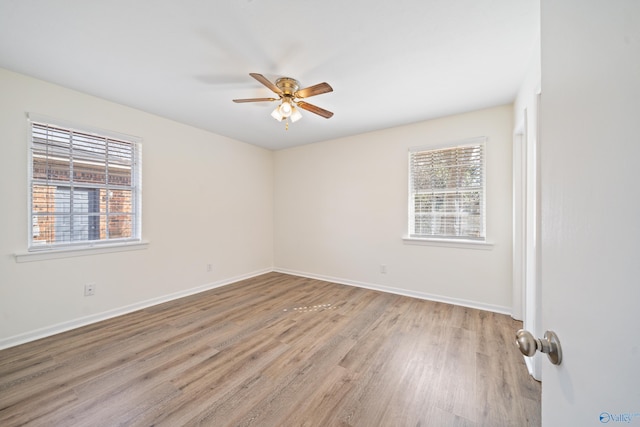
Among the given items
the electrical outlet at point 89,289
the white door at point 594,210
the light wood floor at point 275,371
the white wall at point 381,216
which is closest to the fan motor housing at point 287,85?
the white wall at point 381,216

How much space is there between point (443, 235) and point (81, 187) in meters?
4.39

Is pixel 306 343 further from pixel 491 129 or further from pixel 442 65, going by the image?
pixel 491 129

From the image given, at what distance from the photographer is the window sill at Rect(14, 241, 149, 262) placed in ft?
7.63

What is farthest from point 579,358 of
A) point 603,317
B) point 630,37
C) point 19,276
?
point 19,276

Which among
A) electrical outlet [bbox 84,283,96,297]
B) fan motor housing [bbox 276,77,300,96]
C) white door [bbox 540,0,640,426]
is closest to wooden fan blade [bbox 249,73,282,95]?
fan motor housing [bbox 276,77,300,96]

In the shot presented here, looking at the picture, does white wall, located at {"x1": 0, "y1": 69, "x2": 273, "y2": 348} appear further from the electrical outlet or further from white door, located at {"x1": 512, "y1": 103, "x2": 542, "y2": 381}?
white door, located at {"x1": 512, "y1": 103, "x2": 542, "y2": 381}

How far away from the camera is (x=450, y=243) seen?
10.7 feet

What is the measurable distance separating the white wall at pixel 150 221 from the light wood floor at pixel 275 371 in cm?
31

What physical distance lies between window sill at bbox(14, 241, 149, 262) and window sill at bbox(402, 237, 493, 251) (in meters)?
3.57

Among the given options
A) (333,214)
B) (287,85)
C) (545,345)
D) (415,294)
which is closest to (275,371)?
(545,345)

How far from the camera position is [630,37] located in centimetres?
35

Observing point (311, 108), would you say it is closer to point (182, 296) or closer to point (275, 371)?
point (275, 371)

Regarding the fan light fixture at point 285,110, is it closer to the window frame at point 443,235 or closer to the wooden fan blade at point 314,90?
the wooden fan blade at point 314,90

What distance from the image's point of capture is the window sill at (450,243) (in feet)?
10.0
